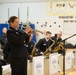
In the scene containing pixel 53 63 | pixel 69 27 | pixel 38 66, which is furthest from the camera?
pixel 69 27

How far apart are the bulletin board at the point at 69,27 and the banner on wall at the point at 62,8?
0.35 meters

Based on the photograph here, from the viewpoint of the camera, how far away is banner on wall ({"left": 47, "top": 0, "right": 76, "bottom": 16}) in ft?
31.1

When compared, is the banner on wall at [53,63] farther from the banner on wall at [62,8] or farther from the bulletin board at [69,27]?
Result: the banner on wall at [62,8]

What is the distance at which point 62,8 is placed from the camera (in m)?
9.63

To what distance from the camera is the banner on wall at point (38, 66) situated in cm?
456

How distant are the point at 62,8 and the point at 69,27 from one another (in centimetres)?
Result: 90

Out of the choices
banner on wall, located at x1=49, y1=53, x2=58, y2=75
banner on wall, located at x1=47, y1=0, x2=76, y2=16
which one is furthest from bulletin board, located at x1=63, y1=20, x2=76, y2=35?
banner on wall, located at x1=49, y1=53, x2=58, y2=75

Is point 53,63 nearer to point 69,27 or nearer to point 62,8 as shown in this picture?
point 69,27

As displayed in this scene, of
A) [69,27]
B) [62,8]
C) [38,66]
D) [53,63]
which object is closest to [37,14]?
[62,8]

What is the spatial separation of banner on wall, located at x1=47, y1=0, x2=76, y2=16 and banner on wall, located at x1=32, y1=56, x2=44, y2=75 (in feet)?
17.1

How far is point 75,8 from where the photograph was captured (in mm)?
9414

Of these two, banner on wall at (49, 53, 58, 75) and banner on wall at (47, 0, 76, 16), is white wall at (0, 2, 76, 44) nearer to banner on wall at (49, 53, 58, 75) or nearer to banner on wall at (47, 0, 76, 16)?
banner on wall at (47, 0, 76, 16)

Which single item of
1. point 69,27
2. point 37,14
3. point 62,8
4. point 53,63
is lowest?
point 53,63

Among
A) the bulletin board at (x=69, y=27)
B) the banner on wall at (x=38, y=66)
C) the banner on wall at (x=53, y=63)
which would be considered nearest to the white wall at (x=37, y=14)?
the bulletin board at (x=69, y=27)
